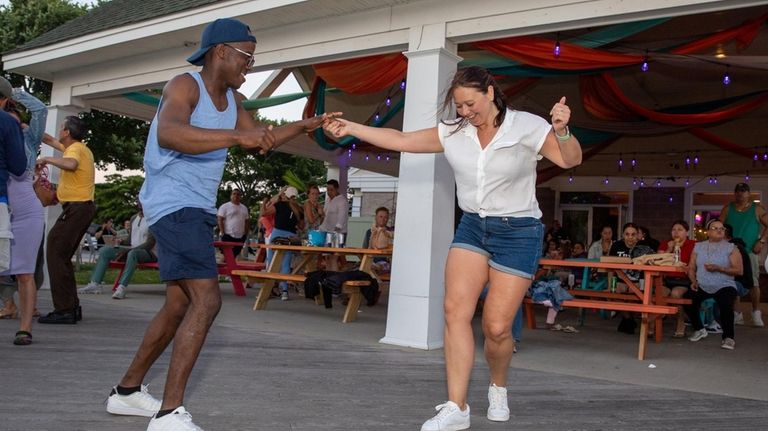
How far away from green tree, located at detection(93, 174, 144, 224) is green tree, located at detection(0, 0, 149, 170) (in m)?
13.2

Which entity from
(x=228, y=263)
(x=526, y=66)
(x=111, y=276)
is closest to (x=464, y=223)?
(x=526, y=66)

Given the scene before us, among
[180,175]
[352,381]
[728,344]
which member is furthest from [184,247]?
[728,344]

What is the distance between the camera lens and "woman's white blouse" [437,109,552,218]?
10.8 ft

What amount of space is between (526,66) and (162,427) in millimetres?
5808

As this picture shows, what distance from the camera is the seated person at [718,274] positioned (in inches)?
285

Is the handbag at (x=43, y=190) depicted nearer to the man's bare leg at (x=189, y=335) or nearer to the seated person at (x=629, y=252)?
the man's bare leg at (x=189, y=335)

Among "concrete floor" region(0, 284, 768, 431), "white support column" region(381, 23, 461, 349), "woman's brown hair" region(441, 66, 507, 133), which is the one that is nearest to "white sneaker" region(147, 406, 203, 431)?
"concrete floor" region(0, 284, 768, 431)

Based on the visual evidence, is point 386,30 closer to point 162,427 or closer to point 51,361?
point 51,361

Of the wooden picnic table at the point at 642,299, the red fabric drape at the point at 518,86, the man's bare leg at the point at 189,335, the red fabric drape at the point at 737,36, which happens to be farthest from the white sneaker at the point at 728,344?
the man's bare leg at the point at 189,335

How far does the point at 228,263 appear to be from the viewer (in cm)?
1024

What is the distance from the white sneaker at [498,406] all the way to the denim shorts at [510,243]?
619mm

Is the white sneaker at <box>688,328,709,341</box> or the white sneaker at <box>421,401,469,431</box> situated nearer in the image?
the white sneaker at <box>421,401,469,431</box>

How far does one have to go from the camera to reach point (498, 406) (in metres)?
3.52

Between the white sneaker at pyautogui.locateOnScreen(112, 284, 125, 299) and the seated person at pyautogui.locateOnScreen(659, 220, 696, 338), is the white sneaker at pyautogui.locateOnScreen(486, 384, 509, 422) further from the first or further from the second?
the white sneaker at pyautogui.locateOnScreen(112, 284, 125, 299)
